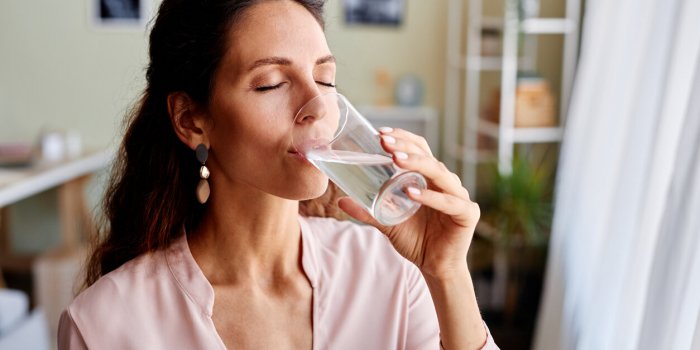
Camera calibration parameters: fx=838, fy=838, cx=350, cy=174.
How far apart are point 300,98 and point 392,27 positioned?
3.82 meters

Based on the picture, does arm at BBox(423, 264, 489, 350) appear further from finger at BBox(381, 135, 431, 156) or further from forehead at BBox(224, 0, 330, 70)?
forehead at BBox(224, 0, 330, 70)

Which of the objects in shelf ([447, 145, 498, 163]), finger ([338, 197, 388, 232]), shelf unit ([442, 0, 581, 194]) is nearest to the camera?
finger ([338, 197, 388, 232])

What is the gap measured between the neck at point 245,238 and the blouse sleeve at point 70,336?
24 centimetres

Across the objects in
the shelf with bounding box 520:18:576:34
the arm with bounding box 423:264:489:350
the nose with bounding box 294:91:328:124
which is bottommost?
the arm with bounding box 423:264:489:350

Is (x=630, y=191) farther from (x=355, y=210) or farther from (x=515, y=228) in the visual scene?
(x=515, y=228)

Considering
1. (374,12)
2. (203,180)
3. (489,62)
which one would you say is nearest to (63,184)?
(374,12)

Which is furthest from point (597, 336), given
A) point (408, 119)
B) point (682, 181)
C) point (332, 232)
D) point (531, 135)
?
point (408, 119)

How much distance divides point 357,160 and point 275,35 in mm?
324

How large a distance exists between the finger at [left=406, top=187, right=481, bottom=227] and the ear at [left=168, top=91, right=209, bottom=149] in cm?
47

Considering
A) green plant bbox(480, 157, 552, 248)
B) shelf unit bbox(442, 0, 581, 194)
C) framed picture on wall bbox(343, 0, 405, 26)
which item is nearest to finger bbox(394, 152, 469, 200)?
green plant bbox(480, 157, 552, 248)

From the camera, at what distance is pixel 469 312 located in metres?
1.31

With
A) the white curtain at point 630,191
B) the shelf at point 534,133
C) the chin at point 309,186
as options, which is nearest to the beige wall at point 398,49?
the shelf at point 534,133

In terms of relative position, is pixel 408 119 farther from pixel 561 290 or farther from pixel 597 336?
pixel 597 336

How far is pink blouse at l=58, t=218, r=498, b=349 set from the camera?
1.38 meters
